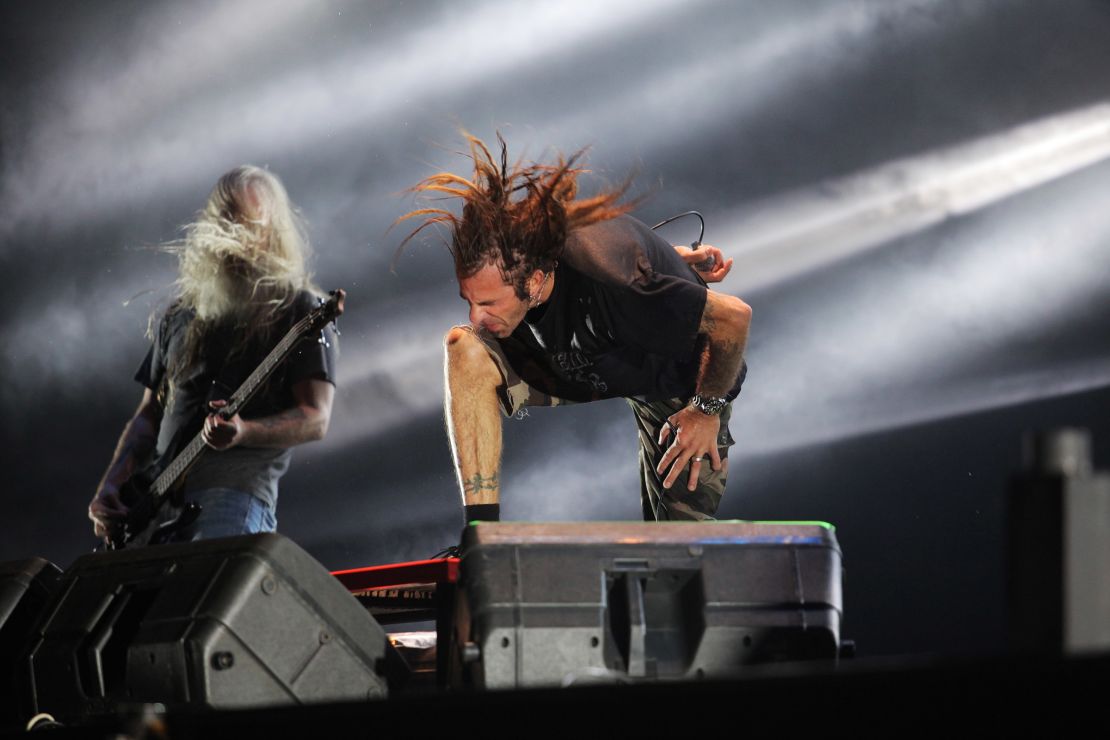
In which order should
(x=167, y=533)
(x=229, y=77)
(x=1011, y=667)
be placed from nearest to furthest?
1. (x=1011, y=667)
2. (x=167, y=533)
3. (x=229, y=77)

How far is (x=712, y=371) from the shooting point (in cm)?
299

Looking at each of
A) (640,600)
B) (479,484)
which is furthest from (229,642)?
(479,484)

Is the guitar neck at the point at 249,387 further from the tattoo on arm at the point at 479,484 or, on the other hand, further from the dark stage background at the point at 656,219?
the dark stage background at the point at 656,219

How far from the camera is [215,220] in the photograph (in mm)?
3682

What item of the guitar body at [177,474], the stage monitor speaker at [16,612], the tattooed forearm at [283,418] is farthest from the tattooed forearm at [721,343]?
the stage monitor speaker at [16,612]

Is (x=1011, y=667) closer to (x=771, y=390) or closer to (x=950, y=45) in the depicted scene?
(x=771, y=390)

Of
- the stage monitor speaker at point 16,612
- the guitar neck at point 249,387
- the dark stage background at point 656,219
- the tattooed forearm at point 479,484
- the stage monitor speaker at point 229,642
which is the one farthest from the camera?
the dark stage background at point 656,219

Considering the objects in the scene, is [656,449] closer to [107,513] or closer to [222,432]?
[222,432]

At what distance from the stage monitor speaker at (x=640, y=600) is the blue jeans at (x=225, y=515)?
1.32 meters

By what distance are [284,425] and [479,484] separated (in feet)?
1.81

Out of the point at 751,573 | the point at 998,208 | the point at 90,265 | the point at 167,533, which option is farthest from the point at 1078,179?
the point at 90,265

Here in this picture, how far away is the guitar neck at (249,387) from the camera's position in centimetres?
310

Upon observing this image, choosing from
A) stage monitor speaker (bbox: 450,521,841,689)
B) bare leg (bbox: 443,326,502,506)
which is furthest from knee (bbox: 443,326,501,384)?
stage monitor speaker (bbox: 450,521,841,689)

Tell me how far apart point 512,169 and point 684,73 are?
104 cm
